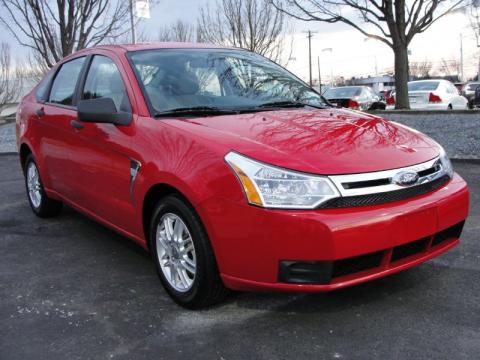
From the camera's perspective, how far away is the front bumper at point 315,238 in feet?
8.37

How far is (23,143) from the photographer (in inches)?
216

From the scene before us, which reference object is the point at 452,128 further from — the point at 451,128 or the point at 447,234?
the point at 447,234

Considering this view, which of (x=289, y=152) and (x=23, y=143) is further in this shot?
(x=23, y=143)

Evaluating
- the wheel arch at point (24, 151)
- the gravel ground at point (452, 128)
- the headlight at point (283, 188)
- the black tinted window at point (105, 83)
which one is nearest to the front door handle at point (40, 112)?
the wheel arch at point (24, 151)

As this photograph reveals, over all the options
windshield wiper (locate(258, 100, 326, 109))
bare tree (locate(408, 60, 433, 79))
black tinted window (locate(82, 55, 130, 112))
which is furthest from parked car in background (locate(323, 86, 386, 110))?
bare tree (locate(408, 60, 433, 79))

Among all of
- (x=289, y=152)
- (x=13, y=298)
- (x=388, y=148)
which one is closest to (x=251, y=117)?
(x=289, y=152)

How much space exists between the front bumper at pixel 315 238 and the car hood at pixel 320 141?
24cm

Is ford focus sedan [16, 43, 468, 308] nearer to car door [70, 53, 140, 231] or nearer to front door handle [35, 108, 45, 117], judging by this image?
car door [70, 53, 140, 231]

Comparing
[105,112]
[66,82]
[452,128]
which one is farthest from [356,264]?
[452,128]

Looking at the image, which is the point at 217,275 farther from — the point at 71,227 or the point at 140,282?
the point at 71,227

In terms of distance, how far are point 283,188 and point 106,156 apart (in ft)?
5.23

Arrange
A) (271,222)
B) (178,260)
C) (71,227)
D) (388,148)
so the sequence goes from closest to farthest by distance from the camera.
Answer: (271,222) < (388,148) < (178,260) < (71,227)

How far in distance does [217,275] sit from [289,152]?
31.1 inches

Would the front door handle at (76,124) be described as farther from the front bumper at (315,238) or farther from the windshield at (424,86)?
the windshield at (424,86)
